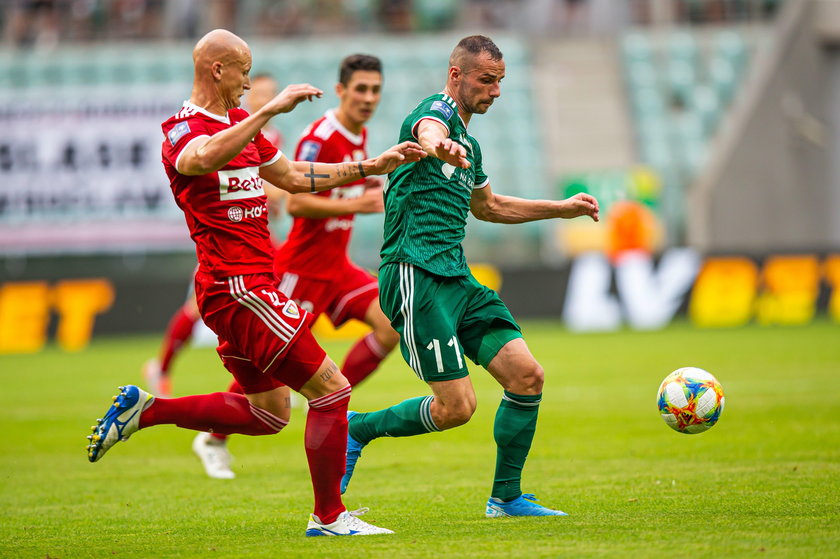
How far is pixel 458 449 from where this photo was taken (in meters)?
9.47

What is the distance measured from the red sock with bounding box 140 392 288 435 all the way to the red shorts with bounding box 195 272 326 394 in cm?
62

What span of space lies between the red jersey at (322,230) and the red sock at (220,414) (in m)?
Answer: 2.47

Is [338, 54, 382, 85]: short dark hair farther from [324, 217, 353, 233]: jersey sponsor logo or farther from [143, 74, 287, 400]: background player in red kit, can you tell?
[143, 74, 287, 400]: background player in red kit

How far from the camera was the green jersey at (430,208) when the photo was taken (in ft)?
20.8

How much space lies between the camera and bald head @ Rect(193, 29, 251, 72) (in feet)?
19.4

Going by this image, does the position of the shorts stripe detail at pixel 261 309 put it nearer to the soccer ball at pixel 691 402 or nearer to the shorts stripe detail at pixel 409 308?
the shorts stripe detail at pixel 409 308

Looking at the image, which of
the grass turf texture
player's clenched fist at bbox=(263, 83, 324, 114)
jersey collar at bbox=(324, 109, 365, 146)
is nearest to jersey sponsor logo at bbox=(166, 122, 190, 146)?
player's clenched fist at bbox=(263, 83, 324, 114)

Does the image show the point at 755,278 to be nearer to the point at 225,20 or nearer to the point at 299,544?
the point at 225,20

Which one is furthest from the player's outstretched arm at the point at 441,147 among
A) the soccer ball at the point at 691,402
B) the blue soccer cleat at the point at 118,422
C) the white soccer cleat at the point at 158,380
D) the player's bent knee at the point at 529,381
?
the white soccer cleat at the point at 158,380

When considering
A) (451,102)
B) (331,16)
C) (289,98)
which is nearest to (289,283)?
(451,102)

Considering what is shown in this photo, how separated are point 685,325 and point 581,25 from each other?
34.5 feet

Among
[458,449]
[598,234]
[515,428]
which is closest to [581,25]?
[598,234]

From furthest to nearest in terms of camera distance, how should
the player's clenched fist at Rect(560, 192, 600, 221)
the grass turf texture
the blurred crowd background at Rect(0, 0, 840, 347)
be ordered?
the blurred crowd background at Rect(0, 0, 840, 347)
the player's clenched fist at Rect(560, 192, 600, 221)
the grass turf texture

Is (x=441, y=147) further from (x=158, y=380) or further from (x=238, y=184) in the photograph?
(x=158, y=380)
